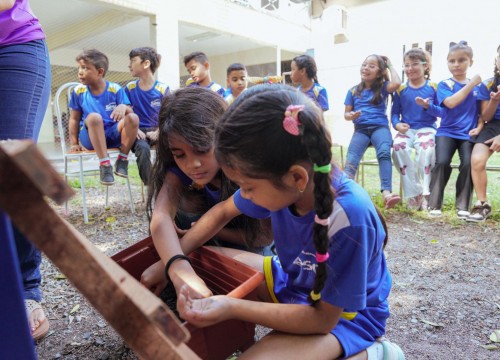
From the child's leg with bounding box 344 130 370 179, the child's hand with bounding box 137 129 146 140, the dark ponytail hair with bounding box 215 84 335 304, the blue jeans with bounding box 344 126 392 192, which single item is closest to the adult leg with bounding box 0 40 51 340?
the dark ponytail hair with bounding box 215 84 335 304

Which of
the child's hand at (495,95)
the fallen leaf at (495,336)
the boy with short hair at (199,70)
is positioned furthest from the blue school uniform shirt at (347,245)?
Answer: the boy with short hair at (199,70)

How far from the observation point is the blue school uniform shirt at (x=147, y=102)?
3.90 metres

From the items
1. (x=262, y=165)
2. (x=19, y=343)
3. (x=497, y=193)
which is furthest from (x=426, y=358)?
(x=497, y=193)

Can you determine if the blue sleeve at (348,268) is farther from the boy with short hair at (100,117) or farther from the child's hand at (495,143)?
the child's hand at (495,143)

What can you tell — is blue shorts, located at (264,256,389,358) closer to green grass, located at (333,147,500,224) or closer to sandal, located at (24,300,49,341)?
sandal, located at (24,300,49,341)

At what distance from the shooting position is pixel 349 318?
A: 108 cm

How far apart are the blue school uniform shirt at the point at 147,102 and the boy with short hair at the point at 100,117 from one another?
0.17 meters

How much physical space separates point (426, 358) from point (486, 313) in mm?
547

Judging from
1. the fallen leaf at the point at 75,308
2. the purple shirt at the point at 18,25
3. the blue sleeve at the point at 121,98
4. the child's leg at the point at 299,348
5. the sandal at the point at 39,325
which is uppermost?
the purple shirt at the point at 18,25

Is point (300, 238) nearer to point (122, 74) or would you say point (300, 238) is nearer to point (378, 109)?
point (378, 109)

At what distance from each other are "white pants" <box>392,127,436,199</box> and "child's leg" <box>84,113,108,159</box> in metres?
2.71

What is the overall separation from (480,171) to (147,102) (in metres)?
3.17

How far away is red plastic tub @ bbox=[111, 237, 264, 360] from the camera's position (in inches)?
43.6

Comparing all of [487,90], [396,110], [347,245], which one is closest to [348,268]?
[347,245]
